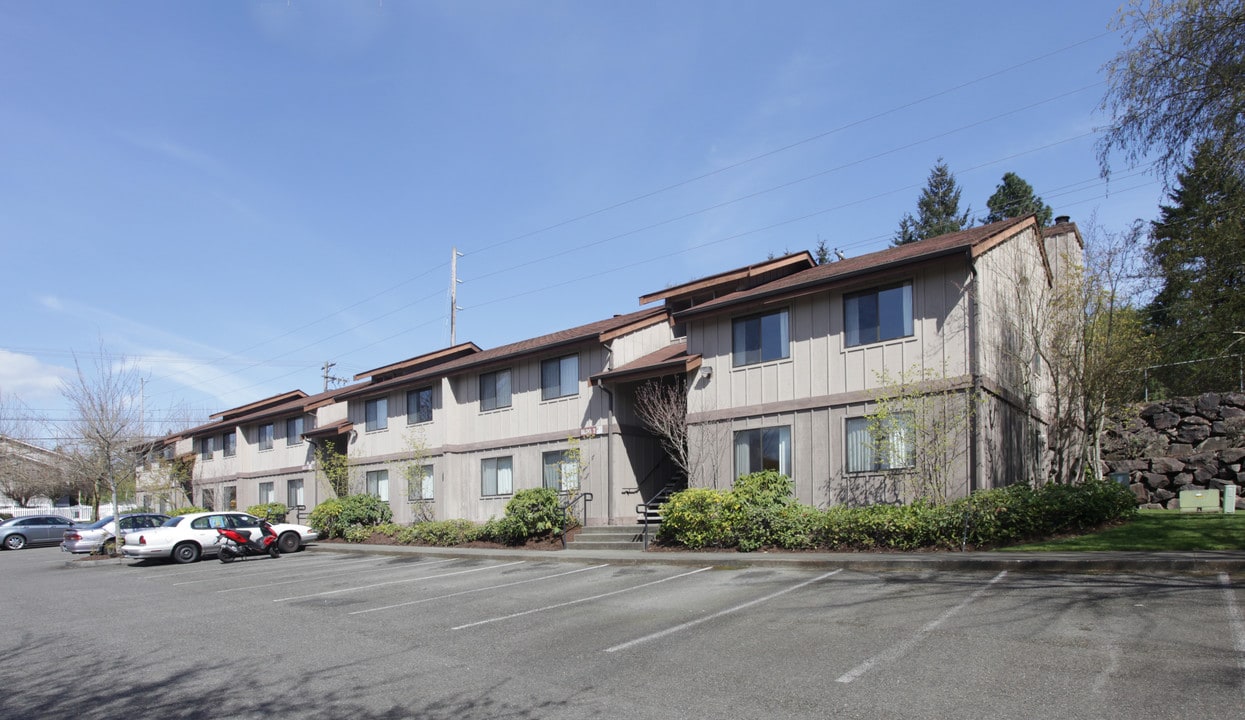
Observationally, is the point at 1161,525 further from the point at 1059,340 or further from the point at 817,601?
the point at 817,601

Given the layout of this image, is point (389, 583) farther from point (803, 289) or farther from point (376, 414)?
point (376, 414)

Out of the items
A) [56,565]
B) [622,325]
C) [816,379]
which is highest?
[622,325]

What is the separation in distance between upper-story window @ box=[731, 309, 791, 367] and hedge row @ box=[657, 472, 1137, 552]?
114 inches

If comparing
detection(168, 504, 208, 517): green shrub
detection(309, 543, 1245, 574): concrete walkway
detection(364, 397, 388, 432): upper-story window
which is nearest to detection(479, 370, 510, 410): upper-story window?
detection(364, 397, 388, 432): upper-story window

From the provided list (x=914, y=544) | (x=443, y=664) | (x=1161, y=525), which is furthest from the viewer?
(x=1161, y=525)

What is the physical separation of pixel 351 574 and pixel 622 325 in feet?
33.0

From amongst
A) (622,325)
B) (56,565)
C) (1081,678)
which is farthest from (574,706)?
(56,565)

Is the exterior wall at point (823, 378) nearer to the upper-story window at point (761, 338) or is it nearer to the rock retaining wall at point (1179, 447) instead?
the upper-story window at point (761, 338)

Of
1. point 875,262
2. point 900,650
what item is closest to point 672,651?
point 900,650

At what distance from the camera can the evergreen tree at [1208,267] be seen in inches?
505

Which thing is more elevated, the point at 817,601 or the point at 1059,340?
the point at 1059,340

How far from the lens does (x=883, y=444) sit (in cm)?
1697

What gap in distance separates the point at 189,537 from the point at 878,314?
20503mm

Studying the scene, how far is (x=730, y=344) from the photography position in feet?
66.8
